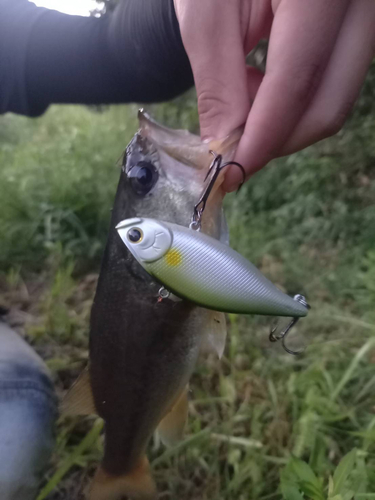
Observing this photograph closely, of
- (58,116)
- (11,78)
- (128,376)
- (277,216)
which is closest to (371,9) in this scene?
(128,376)

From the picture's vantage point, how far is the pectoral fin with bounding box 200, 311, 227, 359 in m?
1.08

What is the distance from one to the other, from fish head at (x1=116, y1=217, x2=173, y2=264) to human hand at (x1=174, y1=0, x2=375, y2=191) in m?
0.28

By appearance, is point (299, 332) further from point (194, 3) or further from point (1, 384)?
point (194, 3)

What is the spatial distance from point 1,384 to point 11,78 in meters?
1.59

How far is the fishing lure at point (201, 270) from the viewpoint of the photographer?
2.35 ft

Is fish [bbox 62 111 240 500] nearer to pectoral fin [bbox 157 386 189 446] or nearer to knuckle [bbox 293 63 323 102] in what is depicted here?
pectoral fin [bbox 157 386 189 446]

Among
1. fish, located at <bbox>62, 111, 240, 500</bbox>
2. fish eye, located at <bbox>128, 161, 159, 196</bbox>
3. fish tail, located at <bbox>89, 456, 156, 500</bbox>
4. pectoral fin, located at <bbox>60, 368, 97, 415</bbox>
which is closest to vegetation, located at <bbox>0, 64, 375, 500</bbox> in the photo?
fish tail, located at <bbox>89, 456, 156, 500</bbox>

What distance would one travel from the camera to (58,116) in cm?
395

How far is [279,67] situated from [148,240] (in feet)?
1.50

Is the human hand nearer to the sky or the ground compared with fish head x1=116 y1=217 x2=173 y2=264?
nearer to the sky

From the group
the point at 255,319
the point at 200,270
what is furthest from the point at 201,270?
the point at 255,319

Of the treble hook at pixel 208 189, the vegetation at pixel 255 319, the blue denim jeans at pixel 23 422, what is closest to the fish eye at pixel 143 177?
the treble hook at pixel 208 189

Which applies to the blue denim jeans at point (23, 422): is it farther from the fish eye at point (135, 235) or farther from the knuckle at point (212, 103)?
the knuckle at point (212, 103)

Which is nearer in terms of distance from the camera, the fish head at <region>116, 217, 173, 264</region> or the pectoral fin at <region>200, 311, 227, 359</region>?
the fish head at <region>116, 217, 173, 264</region>
